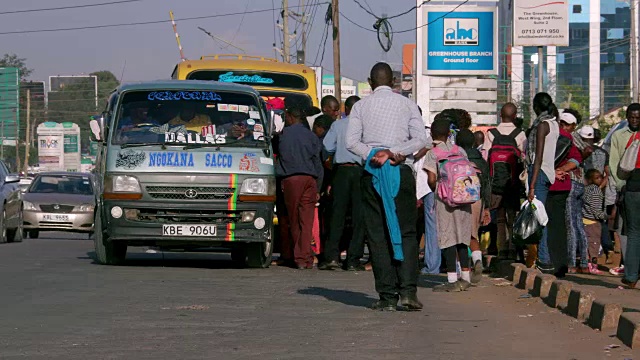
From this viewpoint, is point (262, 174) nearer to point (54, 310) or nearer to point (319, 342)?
point (54, 310)

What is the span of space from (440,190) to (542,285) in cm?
151

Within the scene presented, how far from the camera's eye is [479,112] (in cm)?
5428

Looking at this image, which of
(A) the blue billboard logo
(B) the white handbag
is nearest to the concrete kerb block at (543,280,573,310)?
(B) the white handbag

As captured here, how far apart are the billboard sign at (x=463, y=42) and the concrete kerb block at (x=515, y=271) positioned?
3454 centimetres

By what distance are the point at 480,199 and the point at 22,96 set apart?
13963 cm

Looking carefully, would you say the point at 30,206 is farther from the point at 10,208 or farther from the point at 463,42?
the point at 463,42

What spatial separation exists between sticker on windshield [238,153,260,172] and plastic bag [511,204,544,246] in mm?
3317

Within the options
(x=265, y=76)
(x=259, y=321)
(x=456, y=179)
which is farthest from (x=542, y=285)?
(x=265, y=76)

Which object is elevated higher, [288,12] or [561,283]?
[288,12]

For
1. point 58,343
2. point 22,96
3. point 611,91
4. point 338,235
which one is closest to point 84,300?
point 58,343

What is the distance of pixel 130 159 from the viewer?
14.9 meters

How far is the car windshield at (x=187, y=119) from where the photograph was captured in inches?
598

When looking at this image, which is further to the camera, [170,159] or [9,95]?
[9,95]

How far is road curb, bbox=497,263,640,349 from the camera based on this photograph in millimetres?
8359
